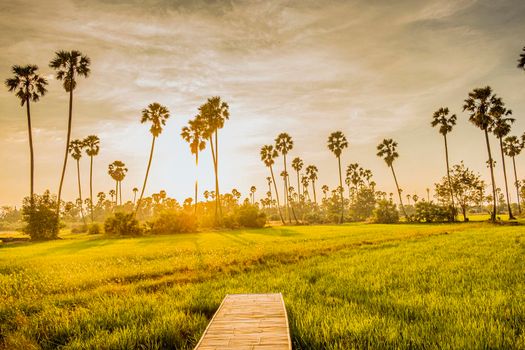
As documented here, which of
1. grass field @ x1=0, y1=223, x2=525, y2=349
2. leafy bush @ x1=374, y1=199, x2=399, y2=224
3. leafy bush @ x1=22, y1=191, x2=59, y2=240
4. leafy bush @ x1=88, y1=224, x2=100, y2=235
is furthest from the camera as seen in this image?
leafy bush @ x1=374, y1=199, x2=399, y2=224

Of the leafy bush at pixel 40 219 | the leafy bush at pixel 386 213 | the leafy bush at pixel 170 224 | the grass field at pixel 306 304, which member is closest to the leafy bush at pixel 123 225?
the leafy bush at pixel 170 224

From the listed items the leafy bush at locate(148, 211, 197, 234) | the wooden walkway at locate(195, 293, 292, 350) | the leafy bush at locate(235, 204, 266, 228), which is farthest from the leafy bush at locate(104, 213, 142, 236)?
the wooden walkway at locate(195, 293, 292, 350)

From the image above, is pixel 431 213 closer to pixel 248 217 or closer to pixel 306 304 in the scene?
pixel 248 217

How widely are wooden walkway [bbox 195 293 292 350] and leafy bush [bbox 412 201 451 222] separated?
6664 cm

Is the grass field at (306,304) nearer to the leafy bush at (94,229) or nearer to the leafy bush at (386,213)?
the leafy bush at (94,229)

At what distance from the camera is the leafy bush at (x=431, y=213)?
209 ft

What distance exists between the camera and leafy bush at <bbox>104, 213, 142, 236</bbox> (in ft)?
164

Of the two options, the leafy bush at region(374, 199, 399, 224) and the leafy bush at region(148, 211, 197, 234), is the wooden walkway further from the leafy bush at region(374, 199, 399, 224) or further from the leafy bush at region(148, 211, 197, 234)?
the leafy bush at region(374, 199, 399, 224)

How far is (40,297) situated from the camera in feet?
37.1

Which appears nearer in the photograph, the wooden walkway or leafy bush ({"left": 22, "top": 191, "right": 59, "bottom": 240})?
the wooden walkway

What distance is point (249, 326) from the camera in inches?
242

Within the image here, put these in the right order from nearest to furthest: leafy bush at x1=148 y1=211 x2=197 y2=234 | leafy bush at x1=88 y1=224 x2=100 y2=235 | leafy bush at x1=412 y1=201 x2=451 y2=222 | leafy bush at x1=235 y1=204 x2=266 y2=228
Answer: leafy bush at x1=148 y1=211 x2=197 y2=234, leafy bush at x1=88 y1=224 x2=100 y2=235, leafy bush at x1=412 y1=201 x2=451 y2=222, leafy bush at x1=235 y1=204 x2=266 y2=228

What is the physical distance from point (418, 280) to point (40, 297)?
538 inches

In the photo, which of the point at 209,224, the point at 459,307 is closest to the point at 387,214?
the point at 209,224
